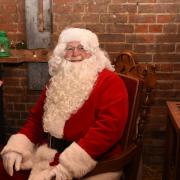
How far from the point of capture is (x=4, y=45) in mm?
2973

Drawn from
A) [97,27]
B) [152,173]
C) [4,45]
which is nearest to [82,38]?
[97,27]

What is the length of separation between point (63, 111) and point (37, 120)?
265mm

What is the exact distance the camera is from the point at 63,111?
2072 mm

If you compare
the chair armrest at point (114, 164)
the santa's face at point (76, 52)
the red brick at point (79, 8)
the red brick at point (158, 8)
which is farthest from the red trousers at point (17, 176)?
the red brick at point (158, 8)

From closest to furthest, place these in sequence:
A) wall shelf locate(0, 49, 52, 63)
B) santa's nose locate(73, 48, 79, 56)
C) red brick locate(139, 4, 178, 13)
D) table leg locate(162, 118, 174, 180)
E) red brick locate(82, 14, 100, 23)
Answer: santa's nose locate(73, 48, 79, 56), table leg locate(162, 118, 174, 180), red brick locate(139, 4, 178, 13), red brick locate(82, 14, 100, 23), wall shelf locate(0, 49, 52, 63)

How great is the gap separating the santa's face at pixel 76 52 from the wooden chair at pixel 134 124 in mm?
281

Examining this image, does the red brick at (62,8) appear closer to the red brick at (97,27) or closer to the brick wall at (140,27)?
the brick wall at (140,27)

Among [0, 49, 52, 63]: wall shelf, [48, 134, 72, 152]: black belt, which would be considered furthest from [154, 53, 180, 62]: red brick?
[48, 134, 72, 152]: black belt

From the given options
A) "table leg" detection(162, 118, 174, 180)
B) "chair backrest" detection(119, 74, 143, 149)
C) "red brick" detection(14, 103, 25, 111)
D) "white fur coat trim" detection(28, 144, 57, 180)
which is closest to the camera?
"white fur coat trim" detection(28, 144, 57, 180)

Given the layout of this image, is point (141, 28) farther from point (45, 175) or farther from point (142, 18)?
point (45, 175)

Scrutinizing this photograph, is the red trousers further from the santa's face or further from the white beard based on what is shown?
the santa's face

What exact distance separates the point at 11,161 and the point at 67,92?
0.53 metres

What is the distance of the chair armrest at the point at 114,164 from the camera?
187 cm

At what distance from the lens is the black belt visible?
2.09 meters
